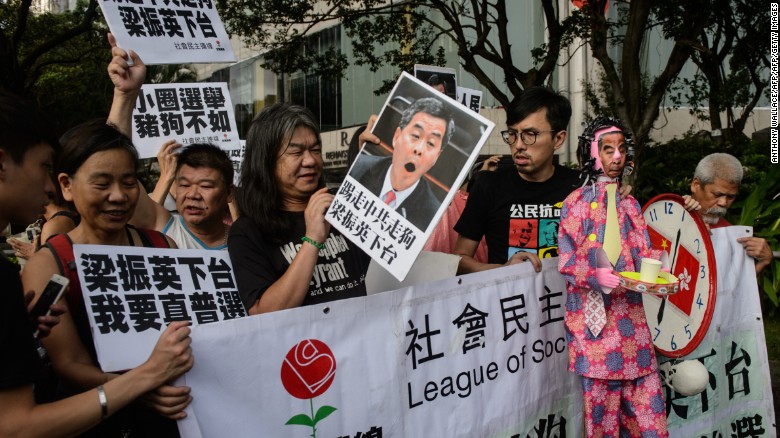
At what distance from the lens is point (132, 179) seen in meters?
2.31

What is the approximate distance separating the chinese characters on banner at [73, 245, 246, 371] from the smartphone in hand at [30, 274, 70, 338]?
0.17 metres

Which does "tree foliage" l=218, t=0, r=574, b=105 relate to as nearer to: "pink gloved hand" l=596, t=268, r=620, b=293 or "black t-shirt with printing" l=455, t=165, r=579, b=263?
"black t-shirt with printing" l=455, t=165, r=579, b=263

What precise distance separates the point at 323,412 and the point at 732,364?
2.41 meters

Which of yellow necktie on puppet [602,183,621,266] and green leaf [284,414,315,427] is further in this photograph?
yellow necktie on puppet [602,183,621,266]

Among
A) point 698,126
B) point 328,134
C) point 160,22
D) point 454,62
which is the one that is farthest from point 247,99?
point 160,22

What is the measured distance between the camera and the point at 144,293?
7.04 feet

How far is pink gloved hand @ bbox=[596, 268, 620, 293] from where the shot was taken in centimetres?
261

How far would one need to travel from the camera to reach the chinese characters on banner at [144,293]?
2.03m

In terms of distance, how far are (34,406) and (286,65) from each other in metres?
11.3

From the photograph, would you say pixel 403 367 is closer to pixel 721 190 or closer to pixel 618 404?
pixel 618 404

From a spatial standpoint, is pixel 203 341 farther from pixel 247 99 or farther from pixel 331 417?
pixel 247 99

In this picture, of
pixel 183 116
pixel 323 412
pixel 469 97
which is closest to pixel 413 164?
pixel 323 412

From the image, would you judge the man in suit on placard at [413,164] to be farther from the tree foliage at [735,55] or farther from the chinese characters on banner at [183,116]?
the tree foliage at [735,55]

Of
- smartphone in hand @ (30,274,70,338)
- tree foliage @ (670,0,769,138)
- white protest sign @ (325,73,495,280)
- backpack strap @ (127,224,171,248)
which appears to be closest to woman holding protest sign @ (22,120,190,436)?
backpack strap @ (127,224,171,248)
